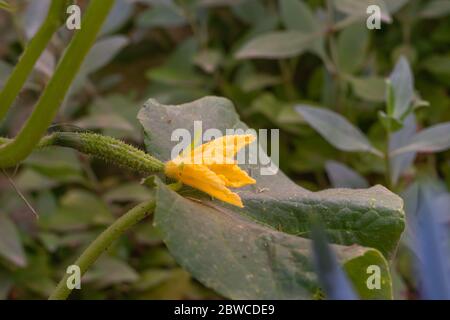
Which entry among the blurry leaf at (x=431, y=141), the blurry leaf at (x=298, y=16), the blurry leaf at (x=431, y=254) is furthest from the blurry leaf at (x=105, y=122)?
the blurry leaf at (x=431, y=254)

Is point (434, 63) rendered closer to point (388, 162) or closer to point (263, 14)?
point (263, 14)

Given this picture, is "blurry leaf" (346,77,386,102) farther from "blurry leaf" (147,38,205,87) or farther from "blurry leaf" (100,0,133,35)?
"blurry leaf" (100,0,133,35)

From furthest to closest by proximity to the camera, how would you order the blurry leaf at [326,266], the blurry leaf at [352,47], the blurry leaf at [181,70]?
the blurry leaf at [181,70], the blurry leaf at [352,47], the blurry leaf at [326,266]

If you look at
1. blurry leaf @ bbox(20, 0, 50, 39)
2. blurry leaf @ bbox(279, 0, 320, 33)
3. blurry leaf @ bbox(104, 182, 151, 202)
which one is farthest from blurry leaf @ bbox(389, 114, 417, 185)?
blurry leaf @ bbox(20, 0, 50, 39)

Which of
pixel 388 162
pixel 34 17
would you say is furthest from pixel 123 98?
pixel 388 162

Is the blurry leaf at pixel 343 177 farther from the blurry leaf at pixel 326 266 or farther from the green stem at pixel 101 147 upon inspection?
the blurry leaf at pixel 326 266
